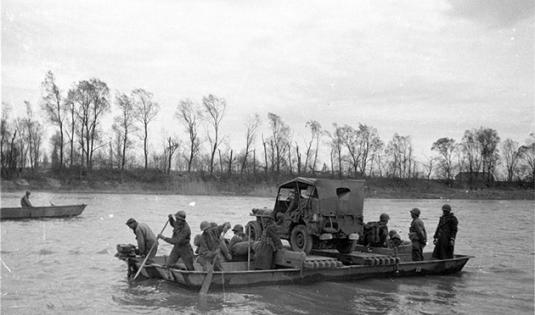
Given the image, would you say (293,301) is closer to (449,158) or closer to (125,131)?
(125,131)

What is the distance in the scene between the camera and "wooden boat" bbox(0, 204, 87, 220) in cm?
2877

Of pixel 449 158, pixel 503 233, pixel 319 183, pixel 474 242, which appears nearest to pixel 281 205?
pixel 319 183

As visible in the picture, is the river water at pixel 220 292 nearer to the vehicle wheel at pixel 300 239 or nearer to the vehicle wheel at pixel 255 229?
the vehicle wheel at pixel 300 239

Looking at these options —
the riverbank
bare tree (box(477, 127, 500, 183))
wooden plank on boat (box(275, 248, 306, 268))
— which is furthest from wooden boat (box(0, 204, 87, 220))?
bare tree (box(477, 127, 500, 183))

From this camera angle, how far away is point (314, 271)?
14211 millimetres

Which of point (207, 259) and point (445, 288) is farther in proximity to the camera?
point (445, 288)

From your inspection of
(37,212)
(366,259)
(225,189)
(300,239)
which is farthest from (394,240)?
(225,189)

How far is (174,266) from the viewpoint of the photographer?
538 inches

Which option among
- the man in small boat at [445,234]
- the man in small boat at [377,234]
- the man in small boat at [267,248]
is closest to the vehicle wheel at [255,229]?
the man in small boat at [267,248]

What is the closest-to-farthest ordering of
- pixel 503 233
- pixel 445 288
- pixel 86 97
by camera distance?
1. pixel 445 288
2. pixel 503 233
3. pixel 86 97

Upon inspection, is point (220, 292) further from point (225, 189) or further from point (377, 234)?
→ point (225, 189)

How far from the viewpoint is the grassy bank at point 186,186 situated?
6274cm

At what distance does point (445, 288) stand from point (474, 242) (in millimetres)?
12718

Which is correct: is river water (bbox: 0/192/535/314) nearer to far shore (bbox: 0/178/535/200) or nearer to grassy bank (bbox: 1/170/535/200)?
far shore (bbox: 0/178/535/200)
